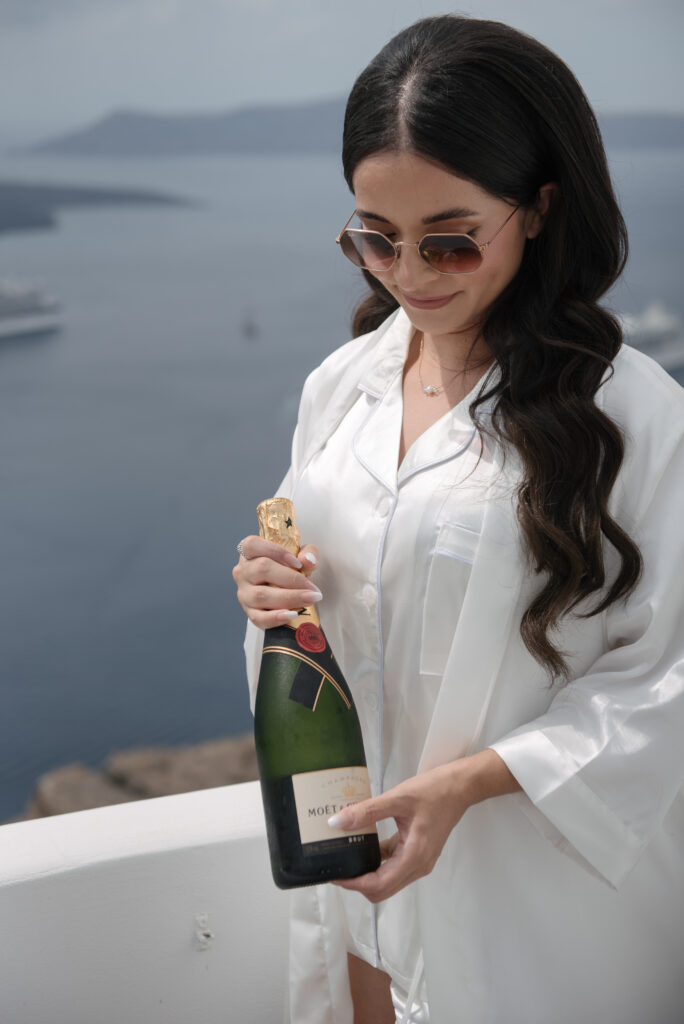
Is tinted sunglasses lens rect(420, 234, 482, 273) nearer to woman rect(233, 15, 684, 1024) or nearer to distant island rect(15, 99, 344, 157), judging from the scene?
woman rect(233, 15, 684, 1024)

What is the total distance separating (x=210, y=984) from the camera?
4.93 feet

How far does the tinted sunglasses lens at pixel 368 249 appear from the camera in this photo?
106 centimetres

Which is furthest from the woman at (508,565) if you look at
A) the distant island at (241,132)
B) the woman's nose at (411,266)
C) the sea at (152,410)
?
the distant island at (241,132)

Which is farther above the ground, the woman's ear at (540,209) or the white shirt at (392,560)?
the woman's ear at (540,209)

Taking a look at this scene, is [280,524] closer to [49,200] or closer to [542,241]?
[542,241]

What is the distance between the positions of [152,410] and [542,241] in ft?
11.3

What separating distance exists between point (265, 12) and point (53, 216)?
1.26 meters

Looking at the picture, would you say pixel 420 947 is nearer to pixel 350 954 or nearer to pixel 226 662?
pixel 350 954

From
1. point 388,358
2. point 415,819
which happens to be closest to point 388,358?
point 388,358

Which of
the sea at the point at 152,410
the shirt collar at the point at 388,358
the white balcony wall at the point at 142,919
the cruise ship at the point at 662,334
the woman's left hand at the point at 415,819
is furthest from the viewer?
the cruise ship at the point at 662,334

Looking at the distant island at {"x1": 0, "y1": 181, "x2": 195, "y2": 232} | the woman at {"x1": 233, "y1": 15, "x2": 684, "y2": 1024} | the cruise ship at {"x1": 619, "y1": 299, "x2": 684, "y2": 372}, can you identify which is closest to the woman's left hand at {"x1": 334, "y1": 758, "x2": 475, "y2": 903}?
the woman at {"x1": 233, "y1": 15, "x2": 684, "y2": 1024}

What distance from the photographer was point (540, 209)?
109 cm

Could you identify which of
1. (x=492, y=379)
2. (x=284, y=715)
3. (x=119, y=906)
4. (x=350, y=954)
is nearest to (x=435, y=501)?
(x=492, y=379)

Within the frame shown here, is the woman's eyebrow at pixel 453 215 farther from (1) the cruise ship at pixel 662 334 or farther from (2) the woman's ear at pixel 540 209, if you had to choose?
(1) the cruise ship at pixel 662 334
